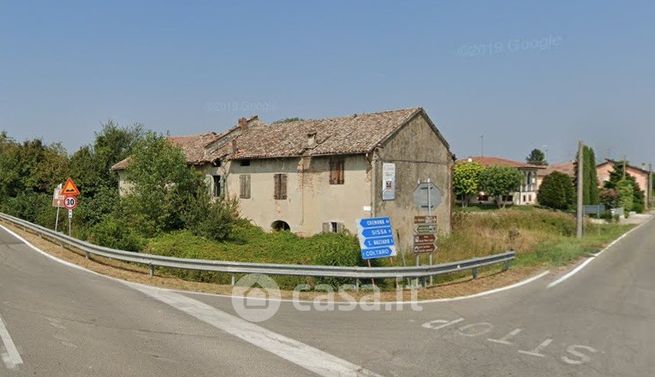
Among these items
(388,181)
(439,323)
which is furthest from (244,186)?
(439,323)

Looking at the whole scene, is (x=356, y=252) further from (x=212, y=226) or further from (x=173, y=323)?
(x=212, y=226)

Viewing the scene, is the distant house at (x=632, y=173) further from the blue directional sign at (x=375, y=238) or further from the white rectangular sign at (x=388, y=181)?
the blue directional sign at (x=375, y=238)

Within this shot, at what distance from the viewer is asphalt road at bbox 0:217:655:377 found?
6438 mm

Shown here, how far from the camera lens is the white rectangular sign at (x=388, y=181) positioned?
86.4ft

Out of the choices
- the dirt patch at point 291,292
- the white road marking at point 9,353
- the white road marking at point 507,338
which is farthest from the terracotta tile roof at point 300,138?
the white road marking at point 9,353

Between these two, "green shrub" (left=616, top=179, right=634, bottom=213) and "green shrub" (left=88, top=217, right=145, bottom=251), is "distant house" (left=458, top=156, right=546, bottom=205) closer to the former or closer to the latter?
"green shrub" (left=616, top=179, right=634, bottom=213)

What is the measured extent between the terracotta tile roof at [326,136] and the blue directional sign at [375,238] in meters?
11.6

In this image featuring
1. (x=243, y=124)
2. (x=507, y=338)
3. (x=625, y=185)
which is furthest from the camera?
(x=625, y=185)

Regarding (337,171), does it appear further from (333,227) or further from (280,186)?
(280,186)

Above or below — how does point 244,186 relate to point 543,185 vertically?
below

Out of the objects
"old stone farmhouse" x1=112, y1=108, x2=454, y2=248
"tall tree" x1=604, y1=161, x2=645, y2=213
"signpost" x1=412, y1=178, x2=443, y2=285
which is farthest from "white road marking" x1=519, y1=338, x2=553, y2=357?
"tall tree" x1=604, y1=161, x2=645, y2=213

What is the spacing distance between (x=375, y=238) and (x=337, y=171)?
13.3 meters

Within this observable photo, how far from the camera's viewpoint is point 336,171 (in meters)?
27.5

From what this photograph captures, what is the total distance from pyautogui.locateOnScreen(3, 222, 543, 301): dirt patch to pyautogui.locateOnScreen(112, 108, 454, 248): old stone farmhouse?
1018 centimetres
